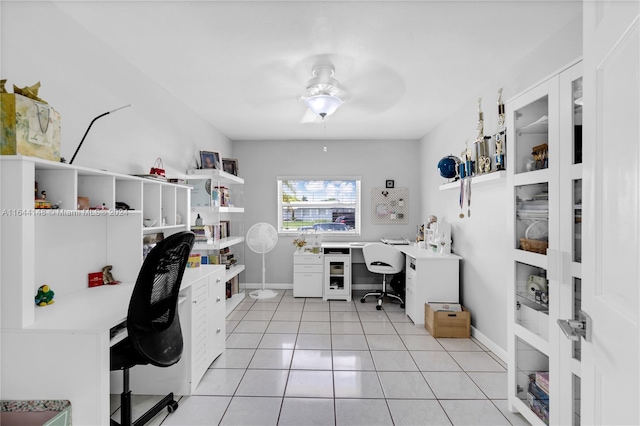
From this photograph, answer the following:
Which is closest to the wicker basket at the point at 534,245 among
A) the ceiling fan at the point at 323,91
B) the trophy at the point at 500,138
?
the trophy at the point at 500,138

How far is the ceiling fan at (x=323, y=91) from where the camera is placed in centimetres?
264

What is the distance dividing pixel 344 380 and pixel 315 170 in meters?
3.49

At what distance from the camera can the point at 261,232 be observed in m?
4.66

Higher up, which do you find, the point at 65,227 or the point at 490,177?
the point at 490,177

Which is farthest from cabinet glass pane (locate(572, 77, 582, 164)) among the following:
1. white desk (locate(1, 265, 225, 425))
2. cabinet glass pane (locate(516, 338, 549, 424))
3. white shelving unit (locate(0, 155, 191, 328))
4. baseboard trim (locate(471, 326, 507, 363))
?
white shelving unit (locate(0, 155, 191, 328))

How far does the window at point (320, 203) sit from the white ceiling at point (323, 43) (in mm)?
1999

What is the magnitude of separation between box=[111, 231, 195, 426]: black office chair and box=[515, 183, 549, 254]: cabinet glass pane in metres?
2.02

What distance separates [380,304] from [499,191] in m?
2.19

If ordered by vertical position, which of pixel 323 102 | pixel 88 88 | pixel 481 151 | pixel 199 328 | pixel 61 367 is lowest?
pixel 199 328

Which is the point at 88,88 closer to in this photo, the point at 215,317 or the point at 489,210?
the point at 215,317

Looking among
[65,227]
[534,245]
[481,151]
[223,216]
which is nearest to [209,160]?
[223,216]

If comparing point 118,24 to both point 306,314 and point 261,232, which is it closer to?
point 261,232

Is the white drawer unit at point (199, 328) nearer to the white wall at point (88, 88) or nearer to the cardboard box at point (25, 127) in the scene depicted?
the white wall at point (88, 88)

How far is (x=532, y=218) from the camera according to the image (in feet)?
6.26
